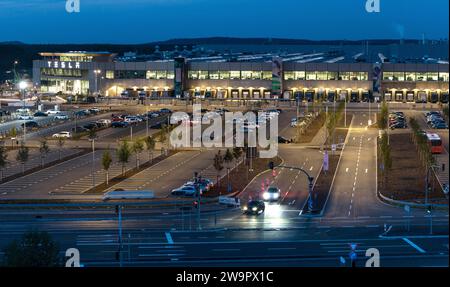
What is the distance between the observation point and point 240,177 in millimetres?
20500

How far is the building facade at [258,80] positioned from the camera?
4981 cm

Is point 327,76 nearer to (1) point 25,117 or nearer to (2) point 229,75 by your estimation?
(2) point 229,75

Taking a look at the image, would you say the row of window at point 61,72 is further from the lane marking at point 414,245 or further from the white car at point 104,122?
the lane marking at point 414,245

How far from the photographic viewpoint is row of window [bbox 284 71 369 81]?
5012 cm

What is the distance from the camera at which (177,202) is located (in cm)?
1688

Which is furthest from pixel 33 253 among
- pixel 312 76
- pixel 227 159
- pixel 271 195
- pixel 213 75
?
pixel 213 75

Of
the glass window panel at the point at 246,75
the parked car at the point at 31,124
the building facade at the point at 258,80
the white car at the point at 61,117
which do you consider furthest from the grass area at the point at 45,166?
the glass window panel at the point at 246,75

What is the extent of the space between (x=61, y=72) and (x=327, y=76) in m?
20.7

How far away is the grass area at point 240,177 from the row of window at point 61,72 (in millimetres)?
35191

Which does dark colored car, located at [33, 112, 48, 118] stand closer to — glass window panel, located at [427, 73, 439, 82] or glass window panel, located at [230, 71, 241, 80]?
glass window panel, located at [230, 71, 241, 80]

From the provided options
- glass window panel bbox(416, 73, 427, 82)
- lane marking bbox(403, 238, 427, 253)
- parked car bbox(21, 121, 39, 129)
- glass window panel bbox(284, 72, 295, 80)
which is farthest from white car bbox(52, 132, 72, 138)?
glass window panel bbox(416, 73, 427, 82)

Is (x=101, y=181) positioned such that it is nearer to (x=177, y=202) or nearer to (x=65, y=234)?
(x=177, y=202)
